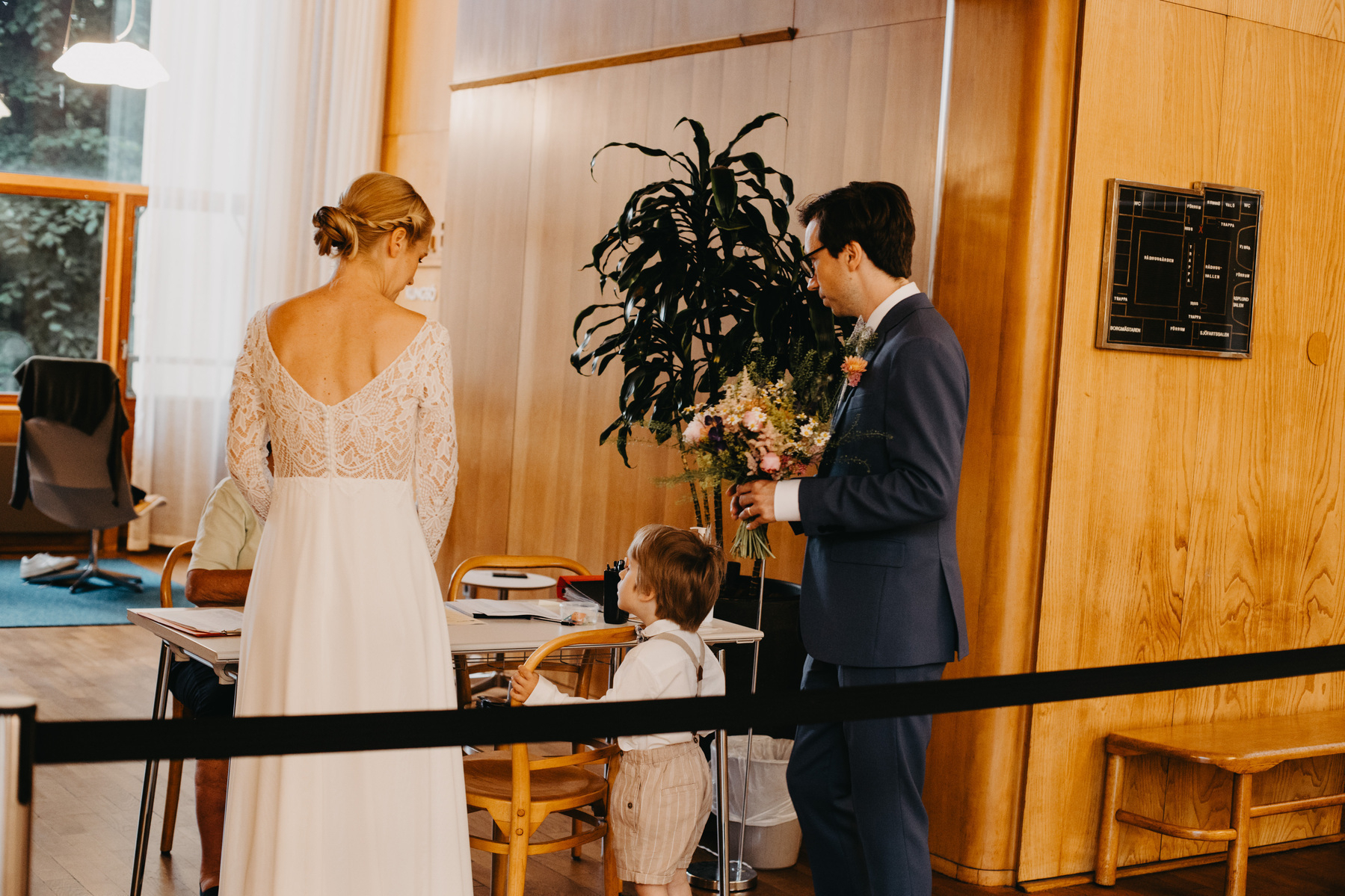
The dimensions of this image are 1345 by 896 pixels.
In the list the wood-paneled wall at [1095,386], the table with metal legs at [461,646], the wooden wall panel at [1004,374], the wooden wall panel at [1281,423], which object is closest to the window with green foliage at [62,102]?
the wood-paneled wall at [1095,386]

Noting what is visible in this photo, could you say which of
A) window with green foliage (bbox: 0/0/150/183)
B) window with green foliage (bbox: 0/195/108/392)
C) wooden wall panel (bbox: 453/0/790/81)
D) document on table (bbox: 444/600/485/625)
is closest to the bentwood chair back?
document on table (bbox: 444/600/485/625)

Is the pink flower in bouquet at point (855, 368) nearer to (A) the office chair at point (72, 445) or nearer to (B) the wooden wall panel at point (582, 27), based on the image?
(B) the wooden wall panel at point (582, 27)

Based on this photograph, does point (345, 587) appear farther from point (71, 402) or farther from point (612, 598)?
point (71, 402)

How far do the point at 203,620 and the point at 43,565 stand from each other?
5319mm

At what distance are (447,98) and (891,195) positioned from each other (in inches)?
260

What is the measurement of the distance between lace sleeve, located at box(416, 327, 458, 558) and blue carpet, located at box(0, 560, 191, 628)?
13.1 feet

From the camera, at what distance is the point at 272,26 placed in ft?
29.2

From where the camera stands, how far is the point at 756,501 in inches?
104

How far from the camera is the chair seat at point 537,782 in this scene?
8.80 feet

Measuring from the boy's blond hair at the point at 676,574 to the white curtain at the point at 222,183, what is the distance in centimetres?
667

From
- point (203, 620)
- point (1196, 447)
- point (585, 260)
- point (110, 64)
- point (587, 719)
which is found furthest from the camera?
point (110, 64)

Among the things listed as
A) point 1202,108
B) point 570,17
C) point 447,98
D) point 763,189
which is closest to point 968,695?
point 763,189

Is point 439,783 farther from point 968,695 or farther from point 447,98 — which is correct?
point 447,98

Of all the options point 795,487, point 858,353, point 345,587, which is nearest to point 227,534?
point 345,587
